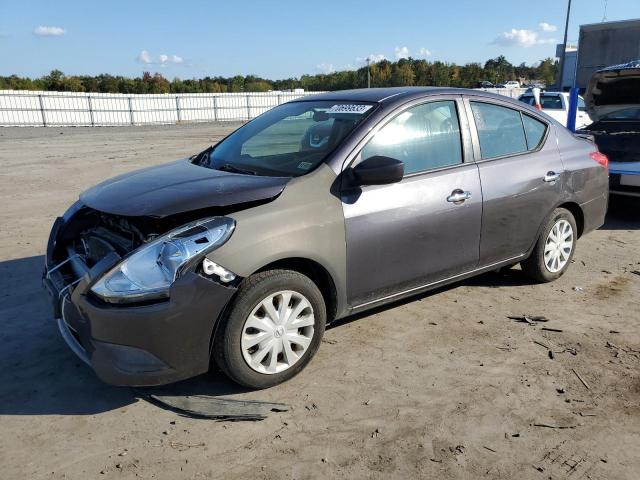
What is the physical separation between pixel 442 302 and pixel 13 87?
57996mm

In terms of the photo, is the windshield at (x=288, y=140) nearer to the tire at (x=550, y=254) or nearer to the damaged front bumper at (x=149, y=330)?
the damaged front bumper at (x=149, y=330)

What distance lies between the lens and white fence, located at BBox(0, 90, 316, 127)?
90.6 ft

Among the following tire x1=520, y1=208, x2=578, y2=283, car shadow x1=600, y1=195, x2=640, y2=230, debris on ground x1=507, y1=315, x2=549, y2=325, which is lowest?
car shadow x1=600, y1=195, x2=640, y2=230

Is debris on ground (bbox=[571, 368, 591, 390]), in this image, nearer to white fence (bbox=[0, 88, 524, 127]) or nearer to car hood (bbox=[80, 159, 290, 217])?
A: car hood (bbox=[80, 159, 290, 217])

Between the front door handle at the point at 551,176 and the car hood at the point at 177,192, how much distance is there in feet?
8.03

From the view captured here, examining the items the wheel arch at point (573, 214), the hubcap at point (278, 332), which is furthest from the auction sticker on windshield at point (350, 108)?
the wheel arch at point (573, 214)

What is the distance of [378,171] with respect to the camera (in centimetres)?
335

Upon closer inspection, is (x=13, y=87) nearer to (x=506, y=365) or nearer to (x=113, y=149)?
(x=113, y=149)

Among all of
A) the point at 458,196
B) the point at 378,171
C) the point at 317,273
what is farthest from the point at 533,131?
the point at 317,273

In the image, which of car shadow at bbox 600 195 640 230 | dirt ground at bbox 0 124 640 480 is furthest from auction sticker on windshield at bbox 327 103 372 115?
car shadow at bbox 600 195 640 230

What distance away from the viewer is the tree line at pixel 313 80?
5703cm

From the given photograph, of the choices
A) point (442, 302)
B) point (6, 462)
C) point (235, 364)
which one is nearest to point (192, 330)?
point (235, 364)

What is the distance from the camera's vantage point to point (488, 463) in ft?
8.52

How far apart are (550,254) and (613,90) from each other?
474 cm
